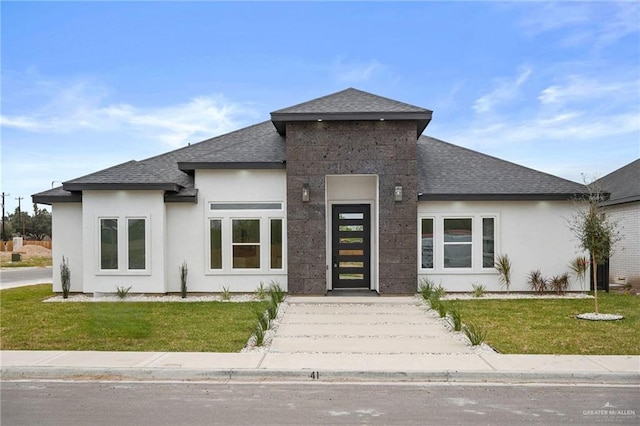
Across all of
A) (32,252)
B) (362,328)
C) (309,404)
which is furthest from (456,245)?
(32,252)

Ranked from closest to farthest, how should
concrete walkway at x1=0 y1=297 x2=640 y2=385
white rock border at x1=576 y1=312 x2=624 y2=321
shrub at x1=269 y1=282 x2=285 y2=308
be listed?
1. concrete walkway at x1=0 y1=297 x2=640 y2=385
2. white rock border at x1=576 y1=312 x2=624 y2=321
3. shrub at x1=269 y1=282 x2=285 y2=308

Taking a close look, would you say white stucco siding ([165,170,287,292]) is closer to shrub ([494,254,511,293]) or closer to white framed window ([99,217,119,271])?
white framed window ([99,217,119,271])

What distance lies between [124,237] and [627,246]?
706 inches

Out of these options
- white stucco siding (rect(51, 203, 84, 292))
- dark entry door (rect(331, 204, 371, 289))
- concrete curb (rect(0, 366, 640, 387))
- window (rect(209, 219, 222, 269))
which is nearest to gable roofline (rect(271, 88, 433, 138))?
dark entry door (rect(331, 204, 371, 289))

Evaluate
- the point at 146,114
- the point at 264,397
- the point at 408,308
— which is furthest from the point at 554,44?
the point at 146,114

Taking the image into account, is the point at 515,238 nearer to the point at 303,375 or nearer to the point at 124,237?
the point at 303,375

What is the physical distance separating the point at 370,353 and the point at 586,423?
389 centimetres

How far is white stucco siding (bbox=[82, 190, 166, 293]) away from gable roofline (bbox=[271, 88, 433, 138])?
14.8 feet

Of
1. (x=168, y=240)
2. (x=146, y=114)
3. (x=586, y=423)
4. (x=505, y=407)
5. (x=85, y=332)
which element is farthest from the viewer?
(x=146, y=114)

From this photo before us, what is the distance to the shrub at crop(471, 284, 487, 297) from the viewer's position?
16125 millimetres

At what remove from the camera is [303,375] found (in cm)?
791

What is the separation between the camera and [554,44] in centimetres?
1739

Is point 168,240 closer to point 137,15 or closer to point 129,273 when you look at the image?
point 129,273

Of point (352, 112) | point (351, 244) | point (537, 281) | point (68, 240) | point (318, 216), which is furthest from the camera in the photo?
point (351, 244)
